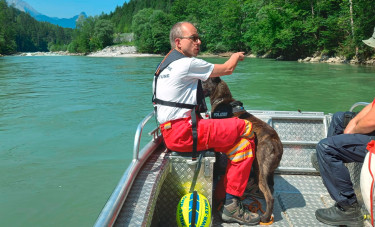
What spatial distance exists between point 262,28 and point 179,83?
154ft

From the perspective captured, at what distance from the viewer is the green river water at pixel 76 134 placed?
517 centimetres

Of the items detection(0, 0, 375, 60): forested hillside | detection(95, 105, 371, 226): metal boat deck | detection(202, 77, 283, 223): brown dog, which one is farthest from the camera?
detection(0, 0, 375, 60): forested hillside

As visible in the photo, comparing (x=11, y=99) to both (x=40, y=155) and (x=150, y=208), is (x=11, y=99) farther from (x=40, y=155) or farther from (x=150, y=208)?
(x=150, y=208)

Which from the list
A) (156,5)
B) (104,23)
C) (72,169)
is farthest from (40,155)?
(156,5)

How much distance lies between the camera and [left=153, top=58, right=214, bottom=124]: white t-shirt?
2707 millimetres

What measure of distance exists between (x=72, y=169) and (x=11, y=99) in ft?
33.4

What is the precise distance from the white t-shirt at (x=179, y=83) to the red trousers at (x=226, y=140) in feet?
0.28

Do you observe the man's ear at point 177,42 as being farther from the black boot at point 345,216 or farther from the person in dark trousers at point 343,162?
the black boot at point 345,216

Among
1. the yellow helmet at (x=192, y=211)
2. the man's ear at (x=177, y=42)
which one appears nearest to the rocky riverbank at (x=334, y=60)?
the man's ear at (x=177, y=42)

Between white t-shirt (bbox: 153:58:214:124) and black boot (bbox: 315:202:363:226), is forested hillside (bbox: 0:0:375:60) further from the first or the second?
white t-shirt (bbox: 153:58:214:124)

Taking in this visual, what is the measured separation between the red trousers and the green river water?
105 inches

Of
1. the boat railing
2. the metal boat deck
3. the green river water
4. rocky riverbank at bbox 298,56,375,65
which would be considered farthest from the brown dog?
rocky riverbank at bbox 298,56,375,65

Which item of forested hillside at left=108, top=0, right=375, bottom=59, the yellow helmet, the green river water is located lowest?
the green river water

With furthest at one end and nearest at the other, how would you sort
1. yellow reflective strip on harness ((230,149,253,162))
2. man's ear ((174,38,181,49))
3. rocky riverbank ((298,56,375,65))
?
rocky riverbank ((298,56,375,65)) < man's ear ((174,38,181,49)) < yellow reflective strip on harness ((230,149,253,162))
